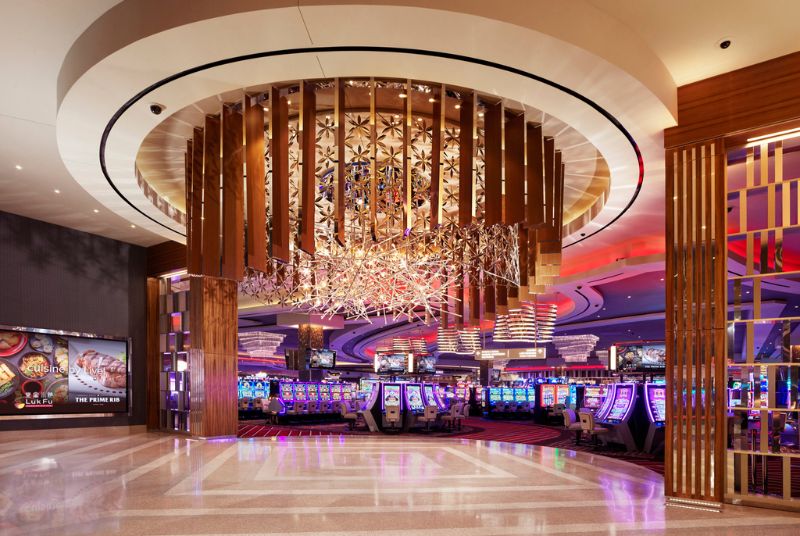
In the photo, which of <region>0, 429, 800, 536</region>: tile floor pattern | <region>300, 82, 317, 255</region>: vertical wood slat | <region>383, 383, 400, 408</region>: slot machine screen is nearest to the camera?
<region>0, 429, 800, 536</region>: tile floor pattern

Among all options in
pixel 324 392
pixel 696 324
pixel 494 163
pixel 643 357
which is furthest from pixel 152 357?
pixel 696 324

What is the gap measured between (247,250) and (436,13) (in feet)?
9.42

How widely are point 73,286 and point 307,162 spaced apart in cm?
765

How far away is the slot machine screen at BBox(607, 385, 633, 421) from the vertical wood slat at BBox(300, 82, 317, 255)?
7029 mm

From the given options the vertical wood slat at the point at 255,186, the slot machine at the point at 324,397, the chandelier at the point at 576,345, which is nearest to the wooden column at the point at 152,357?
the slot machine at the point at 324,397

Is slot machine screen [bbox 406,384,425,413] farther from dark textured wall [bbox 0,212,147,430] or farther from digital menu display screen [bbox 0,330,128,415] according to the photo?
digital menu display screen [bbox 0,330,128,415]

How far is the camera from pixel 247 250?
6.04 metres

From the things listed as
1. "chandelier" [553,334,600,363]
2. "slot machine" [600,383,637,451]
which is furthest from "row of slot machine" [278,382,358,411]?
"slot machine" [600,383,637,451]

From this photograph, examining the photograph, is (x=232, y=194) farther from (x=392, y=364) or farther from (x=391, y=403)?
(x=392, y=364)

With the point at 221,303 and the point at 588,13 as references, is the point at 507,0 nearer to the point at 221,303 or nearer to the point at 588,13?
the point at 588,13

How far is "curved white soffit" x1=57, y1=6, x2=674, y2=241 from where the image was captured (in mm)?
4359

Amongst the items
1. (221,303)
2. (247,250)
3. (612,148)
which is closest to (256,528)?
(247,250)

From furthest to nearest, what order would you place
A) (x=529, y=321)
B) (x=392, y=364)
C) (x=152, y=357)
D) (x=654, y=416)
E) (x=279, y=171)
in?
(x=392, y=364)
(x=529, y=321)
(x=152, y=357)
(x=654, y=416)
(x=279, y=171)

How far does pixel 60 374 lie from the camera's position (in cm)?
1114
